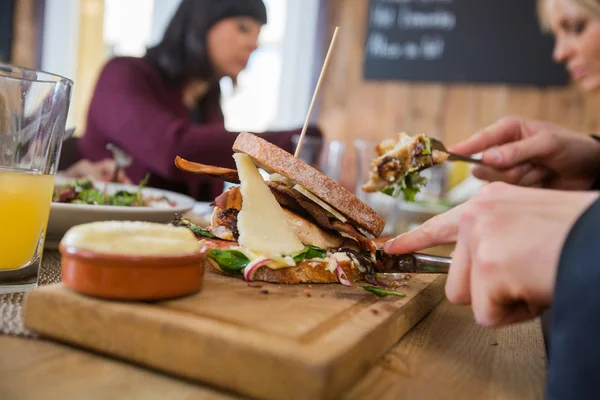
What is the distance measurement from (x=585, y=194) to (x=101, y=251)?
0.73 metres

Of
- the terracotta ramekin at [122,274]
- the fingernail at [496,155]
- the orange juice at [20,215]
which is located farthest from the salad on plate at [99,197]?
the fingernail at [496,155]

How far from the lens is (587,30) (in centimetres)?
336

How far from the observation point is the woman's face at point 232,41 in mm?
3674

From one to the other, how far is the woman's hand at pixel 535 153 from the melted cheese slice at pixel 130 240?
1.43m

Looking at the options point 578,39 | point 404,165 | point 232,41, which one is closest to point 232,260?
point 404,165

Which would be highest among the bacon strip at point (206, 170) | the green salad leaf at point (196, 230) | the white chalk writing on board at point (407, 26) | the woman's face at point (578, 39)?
the white chalk writing on board at point (407, 26)

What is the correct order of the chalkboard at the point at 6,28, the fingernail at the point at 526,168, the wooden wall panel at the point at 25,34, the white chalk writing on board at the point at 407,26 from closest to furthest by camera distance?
the fingernail at the point at 526,168, the white chalk writing on board at the point at 407,26, the chalkboard at the point at 6,28, the wooden wall panel at the point at 25,34

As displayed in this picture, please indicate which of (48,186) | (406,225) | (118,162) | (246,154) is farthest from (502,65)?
(48,186)

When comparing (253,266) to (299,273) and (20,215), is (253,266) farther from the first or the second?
(20,215)

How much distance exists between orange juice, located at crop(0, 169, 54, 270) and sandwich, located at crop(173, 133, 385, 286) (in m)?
0.34

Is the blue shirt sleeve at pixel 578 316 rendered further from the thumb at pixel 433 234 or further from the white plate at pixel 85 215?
the white plate at pixel 85 215

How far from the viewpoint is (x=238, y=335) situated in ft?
2.53

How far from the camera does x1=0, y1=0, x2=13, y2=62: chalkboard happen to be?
619cm

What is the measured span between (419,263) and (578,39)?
3008 millimetres
